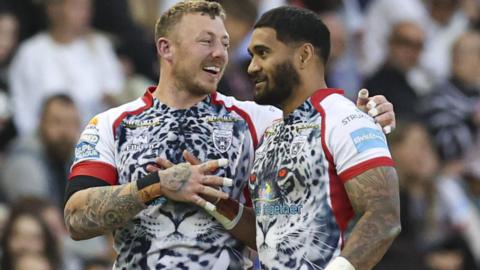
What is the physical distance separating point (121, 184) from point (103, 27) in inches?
274

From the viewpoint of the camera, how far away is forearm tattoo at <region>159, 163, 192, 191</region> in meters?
8.11

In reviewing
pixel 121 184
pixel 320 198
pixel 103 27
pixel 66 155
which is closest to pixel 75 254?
pixel 66 155

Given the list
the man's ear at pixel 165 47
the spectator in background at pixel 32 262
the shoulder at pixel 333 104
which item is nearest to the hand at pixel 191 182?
the shoulder at pixel 333 104

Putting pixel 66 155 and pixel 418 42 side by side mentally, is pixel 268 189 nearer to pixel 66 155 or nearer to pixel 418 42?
pixel 66 155

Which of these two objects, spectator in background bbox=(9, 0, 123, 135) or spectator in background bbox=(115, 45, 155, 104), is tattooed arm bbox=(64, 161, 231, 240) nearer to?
spectator in background bbox=(9, 0, 123, 135)

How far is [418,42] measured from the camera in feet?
52.1

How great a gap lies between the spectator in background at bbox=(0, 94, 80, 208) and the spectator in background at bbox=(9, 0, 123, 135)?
14.3 inches

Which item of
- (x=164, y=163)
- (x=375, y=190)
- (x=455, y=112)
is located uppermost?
(x=375, y=190)

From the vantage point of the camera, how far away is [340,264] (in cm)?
750

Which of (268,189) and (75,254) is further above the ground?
(268,189)

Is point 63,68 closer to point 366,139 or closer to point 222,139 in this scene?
point 222,139

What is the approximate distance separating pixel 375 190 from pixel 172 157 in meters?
1.36

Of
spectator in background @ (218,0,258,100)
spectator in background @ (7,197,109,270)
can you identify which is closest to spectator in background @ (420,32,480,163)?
spectator in background @ (218,0,258,100)

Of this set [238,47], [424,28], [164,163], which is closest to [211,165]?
[164,163]
